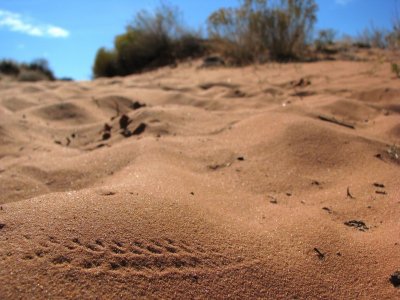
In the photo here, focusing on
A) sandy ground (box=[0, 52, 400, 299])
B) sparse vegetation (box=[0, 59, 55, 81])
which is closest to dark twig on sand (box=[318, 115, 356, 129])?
sandy ground (box=[0, 52, 400, 299])

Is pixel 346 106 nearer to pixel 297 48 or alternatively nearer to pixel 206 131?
pixel 206 131

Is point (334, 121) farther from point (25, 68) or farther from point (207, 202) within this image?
point (25, 68)

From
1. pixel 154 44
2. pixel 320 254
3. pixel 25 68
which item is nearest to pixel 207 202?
pixel 320 254

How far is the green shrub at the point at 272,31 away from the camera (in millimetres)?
6168

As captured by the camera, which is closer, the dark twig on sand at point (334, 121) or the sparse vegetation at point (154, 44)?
the dark twig on sand at point (334, 121)

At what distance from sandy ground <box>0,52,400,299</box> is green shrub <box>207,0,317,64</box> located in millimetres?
3463

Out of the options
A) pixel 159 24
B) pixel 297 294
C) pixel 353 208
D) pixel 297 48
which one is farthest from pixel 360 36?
pixel 297 294

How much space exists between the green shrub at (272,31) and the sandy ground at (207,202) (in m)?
3.46

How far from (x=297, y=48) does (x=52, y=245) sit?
19.8ft

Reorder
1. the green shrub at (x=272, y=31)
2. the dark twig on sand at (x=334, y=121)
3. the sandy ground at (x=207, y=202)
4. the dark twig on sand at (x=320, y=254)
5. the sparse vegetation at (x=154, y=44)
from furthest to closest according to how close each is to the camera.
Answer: the sparse vegetation at (x=154, y=44) < the green shrub at (x=272, y=31) < the dark twig on sand at (x=334, y=121) < the dark twig on sand at (x=320, y=254) < the sandy ground at (x=207, y=202)

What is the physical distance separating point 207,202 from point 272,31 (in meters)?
5.46

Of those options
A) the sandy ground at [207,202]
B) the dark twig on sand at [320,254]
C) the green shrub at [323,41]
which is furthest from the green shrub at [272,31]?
the dark twig on sand at [320,254]

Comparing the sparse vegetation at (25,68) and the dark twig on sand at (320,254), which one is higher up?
the sparse vegetation at (25,68)

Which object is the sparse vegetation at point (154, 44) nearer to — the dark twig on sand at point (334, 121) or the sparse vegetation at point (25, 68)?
the sparse vegetation at point (25, 68)
